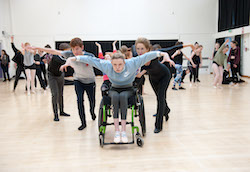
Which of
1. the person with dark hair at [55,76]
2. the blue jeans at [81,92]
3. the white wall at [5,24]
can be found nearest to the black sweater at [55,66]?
the person with dark hair at [55,76]

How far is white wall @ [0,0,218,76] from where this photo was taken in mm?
12633

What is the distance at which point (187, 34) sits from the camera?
43.5ft

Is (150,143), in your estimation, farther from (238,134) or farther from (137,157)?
(238,134)

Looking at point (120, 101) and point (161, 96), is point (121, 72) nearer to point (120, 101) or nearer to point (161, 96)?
point (120, 101)

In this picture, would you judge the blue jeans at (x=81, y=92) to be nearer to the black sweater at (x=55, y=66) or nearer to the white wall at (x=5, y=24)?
the black sweater at (x=55, y=66)

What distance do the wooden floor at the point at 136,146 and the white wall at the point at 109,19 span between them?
9009 millimetres

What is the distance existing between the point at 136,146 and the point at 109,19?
11095mm

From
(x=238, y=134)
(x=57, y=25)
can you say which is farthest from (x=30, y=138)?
(x=57, y=25)

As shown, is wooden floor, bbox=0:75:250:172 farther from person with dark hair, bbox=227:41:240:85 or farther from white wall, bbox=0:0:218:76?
white wall, bbox=0:0:218:76

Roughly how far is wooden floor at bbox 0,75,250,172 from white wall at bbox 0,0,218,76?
9.01m

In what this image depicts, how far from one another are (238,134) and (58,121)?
9.29 feet

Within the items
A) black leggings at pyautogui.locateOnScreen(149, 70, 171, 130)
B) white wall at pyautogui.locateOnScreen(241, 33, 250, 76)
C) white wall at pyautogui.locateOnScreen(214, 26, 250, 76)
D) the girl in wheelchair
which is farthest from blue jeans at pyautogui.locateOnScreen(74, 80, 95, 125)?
white wall at pyautogui.locateOnScreen(241, 33, 250, 76)

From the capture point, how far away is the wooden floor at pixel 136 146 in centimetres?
228

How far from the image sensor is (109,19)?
12.9 metres
